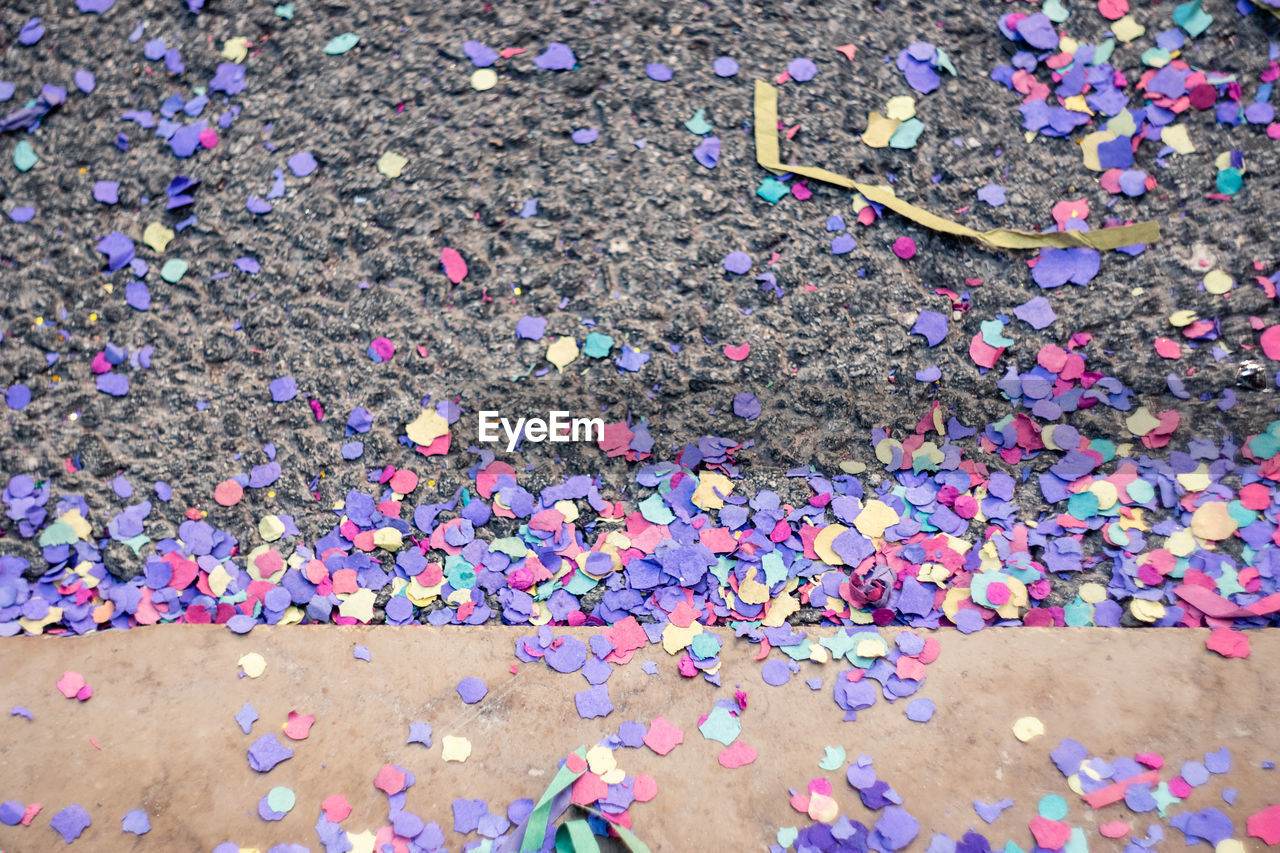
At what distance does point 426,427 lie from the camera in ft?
6.63

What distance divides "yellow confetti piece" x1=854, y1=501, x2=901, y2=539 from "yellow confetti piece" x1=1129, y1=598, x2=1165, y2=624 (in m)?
0.49

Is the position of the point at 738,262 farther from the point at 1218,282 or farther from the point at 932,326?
the point at 1218,282

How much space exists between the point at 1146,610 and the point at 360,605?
1650 millimetres

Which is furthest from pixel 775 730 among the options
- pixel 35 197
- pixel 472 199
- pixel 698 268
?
pixel 35 197

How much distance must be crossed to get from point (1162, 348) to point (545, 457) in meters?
1.40

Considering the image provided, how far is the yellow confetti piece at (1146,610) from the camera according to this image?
1783 millimetres

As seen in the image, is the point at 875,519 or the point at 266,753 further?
the point at 875,519

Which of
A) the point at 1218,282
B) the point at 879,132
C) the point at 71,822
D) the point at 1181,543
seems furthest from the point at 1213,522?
the point at 71,822

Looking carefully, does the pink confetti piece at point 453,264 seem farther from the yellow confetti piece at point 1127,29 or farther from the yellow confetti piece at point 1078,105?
the yellow confetti piece at point 1127,29

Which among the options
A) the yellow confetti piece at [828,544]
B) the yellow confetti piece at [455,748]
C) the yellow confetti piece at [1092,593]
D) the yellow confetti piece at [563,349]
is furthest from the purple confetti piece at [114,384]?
the yellow confetti piece at [1092,593]

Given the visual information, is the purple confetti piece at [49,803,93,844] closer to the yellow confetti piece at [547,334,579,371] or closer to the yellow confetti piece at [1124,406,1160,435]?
the yellow confetti piece at [547,334,579,371]

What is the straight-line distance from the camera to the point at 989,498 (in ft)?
6.46

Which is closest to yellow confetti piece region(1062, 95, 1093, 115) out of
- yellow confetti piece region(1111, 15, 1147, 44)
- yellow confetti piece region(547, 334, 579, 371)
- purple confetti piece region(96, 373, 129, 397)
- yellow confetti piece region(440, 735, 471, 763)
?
yellow confetti piece region(1111, 15, 1147, 44)

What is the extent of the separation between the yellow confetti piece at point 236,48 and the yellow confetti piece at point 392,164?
1.39 feet
